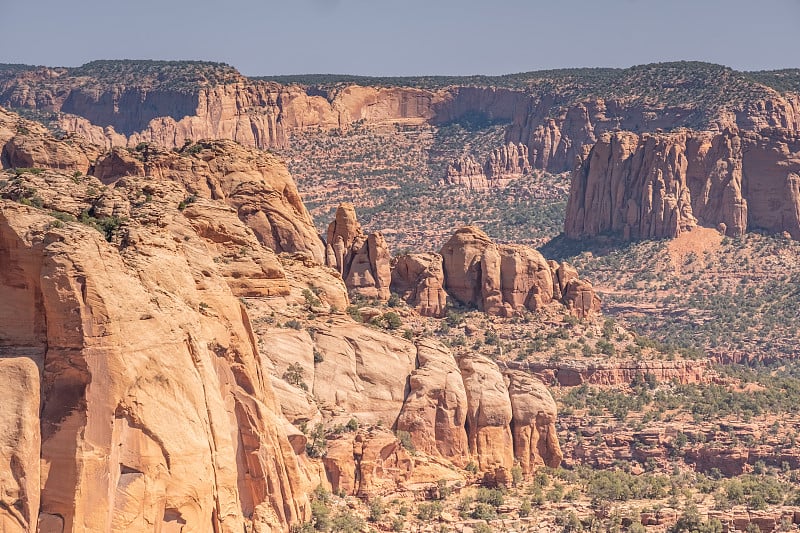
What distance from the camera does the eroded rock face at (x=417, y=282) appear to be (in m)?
97.2

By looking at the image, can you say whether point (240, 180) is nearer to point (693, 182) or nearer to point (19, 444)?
point (19, 444)

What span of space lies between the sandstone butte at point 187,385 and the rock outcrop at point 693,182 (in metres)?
102

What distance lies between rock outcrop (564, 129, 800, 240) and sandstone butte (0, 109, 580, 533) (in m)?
102

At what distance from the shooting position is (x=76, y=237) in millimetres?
33812

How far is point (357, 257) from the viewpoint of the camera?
304 ft

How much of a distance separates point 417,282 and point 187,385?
62.8 meters

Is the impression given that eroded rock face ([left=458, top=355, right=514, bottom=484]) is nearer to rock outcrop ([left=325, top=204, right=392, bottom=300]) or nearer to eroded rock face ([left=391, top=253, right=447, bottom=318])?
rock outcrop ([left=325, top=204, right=392, bottom=300])

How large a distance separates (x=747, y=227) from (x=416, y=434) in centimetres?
11562

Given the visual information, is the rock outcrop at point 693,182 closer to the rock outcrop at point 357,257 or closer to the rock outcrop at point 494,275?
the rock outcrop at point 494,275

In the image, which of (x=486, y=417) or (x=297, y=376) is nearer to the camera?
(x=297, y=376)

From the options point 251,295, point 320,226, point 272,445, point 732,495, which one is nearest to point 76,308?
point 272,445

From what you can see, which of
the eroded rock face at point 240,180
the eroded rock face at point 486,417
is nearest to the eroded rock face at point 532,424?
the eroded rock face at point 486,417

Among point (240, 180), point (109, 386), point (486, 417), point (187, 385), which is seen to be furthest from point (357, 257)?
point (109, 386)

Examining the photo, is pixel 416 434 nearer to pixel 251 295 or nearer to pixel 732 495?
pixel 251 295
